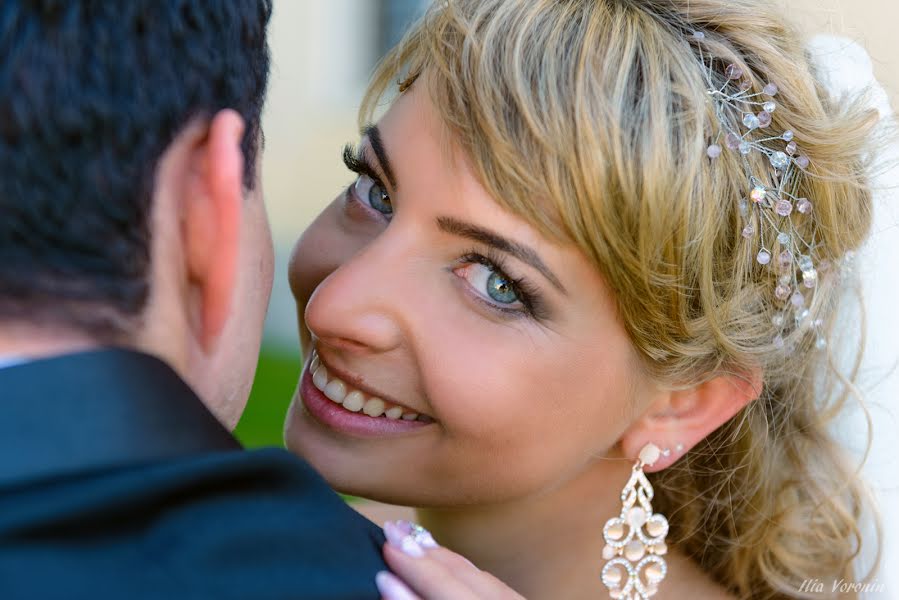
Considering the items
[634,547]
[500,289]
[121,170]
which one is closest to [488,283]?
[500,289]

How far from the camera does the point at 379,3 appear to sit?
11180mm

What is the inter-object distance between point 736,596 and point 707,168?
1510 mm

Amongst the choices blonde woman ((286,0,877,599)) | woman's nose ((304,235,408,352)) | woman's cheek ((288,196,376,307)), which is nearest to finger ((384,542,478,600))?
blonde woman ((286,0,877,599))

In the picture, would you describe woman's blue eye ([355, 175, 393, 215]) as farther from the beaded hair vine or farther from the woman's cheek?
the beaded hair vine

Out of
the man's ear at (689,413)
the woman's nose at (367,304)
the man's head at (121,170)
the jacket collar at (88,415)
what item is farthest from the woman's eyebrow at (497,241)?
the jacket collar at (88,415)

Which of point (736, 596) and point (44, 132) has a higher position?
point (44, 132)

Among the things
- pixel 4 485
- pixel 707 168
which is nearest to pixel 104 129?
pixel 4 485

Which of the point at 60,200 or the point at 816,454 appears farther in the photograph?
the point at 816,454

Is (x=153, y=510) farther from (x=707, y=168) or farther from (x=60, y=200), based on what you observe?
(x=707, y=168)

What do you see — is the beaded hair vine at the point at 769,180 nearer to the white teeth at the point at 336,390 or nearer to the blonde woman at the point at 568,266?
the blonde woman at the point at 568,266

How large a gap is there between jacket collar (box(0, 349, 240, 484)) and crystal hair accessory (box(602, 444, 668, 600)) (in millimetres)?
1717

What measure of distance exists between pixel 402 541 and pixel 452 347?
652 mm

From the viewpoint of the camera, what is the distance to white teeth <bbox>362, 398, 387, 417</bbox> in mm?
2597

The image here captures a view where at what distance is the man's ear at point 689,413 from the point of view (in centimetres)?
277
